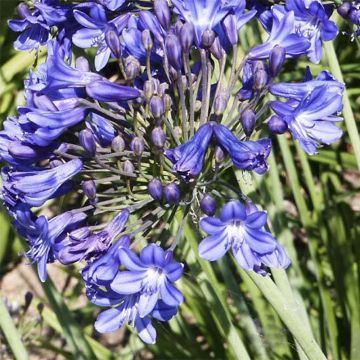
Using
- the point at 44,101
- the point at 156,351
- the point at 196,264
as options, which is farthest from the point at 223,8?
the point at 156,351

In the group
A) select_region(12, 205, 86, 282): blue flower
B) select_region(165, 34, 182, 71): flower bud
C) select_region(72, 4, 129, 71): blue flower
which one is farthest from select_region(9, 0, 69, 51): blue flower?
select_region(12, 205, 86, 282): blue flower

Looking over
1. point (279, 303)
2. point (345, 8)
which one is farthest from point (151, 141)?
point (345, 8)

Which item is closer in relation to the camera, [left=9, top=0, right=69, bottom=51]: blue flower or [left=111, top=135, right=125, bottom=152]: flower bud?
[left=111, top=135, right=125, bottom=152]: flower bud

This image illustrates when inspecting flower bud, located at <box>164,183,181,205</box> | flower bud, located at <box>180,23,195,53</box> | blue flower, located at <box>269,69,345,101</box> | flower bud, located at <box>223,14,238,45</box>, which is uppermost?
flower bud, located at <box>180,23,195,53</box>

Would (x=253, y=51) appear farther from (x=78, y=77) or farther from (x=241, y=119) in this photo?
(x=78, y=77)

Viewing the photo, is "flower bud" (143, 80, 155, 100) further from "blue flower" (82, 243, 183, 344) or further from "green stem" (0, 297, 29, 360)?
"green stem" (0, 297, 29, 360)

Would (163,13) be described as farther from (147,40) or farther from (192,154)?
(192,154)

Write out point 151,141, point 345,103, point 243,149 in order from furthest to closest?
1. point 345,103
2. point 151,141
3. point 243,149
